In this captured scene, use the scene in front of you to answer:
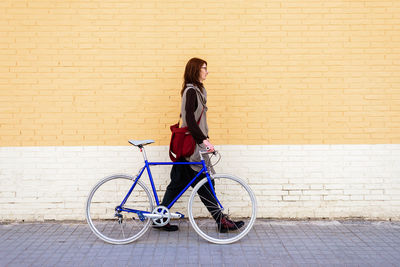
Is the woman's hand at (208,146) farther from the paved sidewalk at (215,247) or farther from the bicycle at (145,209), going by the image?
the paved sidewalk at (215,247)

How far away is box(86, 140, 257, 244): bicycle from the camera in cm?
481

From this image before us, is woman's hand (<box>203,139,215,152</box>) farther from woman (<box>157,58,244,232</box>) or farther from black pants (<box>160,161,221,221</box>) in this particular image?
black pants (<box>160,161,221,221</box>)

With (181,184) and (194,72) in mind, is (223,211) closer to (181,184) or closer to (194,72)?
(181,184)

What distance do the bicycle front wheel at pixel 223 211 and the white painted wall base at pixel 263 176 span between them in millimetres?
214

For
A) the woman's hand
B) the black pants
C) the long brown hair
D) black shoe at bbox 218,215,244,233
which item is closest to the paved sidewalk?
black shoe at bbox 218,215,244,233

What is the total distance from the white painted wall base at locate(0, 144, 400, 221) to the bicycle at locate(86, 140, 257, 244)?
210 mm

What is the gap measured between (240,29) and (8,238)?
12.9 feet

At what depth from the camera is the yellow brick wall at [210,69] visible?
5512 millimetres

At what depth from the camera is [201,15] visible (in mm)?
5500

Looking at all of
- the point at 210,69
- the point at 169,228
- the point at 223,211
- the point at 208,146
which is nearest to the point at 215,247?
the point at 223,211

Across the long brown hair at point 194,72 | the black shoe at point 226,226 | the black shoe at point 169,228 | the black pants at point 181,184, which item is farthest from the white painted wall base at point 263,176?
the long brown hair at point 194,72

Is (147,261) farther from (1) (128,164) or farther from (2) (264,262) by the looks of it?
(1) (128,164)

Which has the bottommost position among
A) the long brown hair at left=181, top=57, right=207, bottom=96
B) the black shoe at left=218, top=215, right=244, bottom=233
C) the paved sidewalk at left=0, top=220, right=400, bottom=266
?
the paved sidewalk at left=0, top=220, right=400, bottom=266

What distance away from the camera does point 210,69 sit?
555cm
